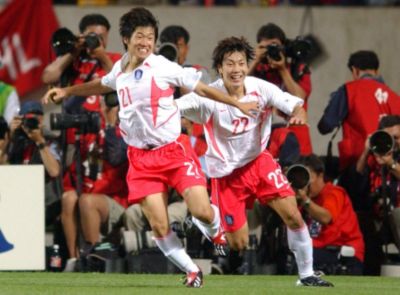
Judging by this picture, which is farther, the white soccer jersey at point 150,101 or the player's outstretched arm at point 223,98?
the white soccer jersey at point 150,101

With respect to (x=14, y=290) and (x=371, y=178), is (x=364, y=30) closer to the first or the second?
(x=371, y=178)

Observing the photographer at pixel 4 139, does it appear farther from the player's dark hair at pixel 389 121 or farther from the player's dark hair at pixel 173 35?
the player's dark hair at pixel 389 121

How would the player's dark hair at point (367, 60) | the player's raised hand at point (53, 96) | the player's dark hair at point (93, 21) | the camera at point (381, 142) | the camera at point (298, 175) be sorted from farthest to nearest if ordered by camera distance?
the player's dark hair at point (367, 60), the player's dark hair at point (93, 21), the camera at point (381, 142), the camera at point (298, 175), the player's raised hand at point (53, 96)

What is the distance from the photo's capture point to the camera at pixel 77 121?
50.0 ft

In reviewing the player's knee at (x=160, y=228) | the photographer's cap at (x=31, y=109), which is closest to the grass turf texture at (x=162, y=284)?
the player's knee at (x=160, y=228)

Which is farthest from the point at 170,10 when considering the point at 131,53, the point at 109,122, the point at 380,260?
the point at 131,53

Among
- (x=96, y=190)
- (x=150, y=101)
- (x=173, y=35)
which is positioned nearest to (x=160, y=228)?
(x=150, y=101)

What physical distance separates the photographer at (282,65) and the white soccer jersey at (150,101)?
264cm

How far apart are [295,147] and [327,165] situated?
97cm

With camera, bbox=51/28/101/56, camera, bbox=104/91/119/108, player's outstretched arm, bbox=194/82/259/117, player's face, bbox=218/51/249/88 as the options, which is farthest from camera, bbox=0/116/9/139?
player's outstretched arm, bbox=194/82/259/117

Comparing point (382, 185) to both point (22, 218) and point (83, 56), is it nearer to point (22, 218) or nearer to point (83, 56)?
point (83, 56)

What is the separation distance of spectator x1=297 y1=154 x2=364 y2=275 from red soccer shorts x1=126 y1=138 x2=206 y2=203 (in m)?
2.83

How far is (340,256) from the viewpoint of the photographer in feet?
50.4

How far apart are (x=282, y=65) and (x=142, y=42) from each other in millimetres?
2841
